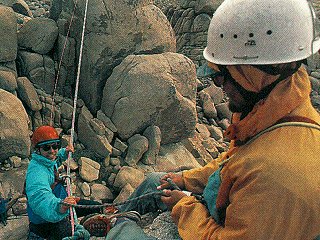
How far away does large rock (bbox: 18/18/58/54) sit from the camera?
8.02 m

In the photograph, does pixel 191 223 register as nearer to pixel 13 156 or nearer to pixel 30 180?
pixel 30 180

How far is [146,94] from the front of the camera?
25.7 ft

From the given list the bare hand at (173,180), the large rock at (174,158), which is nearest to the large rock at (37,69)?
the large rock at (174,158)

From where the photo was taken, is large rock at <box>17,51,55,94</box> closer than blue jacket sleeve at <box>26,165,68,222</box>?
No

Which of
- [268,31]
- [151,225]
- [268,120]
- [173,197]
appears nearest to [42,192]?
[151,225]

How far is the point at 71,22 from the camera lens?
8.07 metres

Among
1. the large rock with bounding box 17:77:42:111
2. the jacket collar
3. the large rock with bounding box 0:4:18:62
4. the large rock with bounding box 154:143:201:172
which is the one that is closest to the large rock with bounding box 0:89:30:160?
the large rock with bounding box 17:77:42:111

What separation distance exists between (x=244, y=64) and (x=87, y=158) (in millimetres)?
5735

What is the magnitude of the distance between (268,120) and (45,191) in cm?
262

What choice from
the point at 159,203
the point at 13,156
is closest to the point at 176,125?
the point at 13,156

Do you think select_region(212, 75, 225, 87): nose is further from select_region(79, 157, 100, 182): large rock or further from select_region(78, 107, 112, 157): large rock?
select_region(78, 107, 112, 157): large rock

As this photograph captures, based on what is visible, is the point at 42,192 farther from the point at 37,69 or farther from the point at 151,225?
the point at 37,69

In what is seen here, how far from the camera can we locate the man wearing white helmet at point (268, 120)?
2.11m

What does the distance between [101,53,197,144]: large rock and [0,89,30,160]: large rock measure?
172 centimetres
